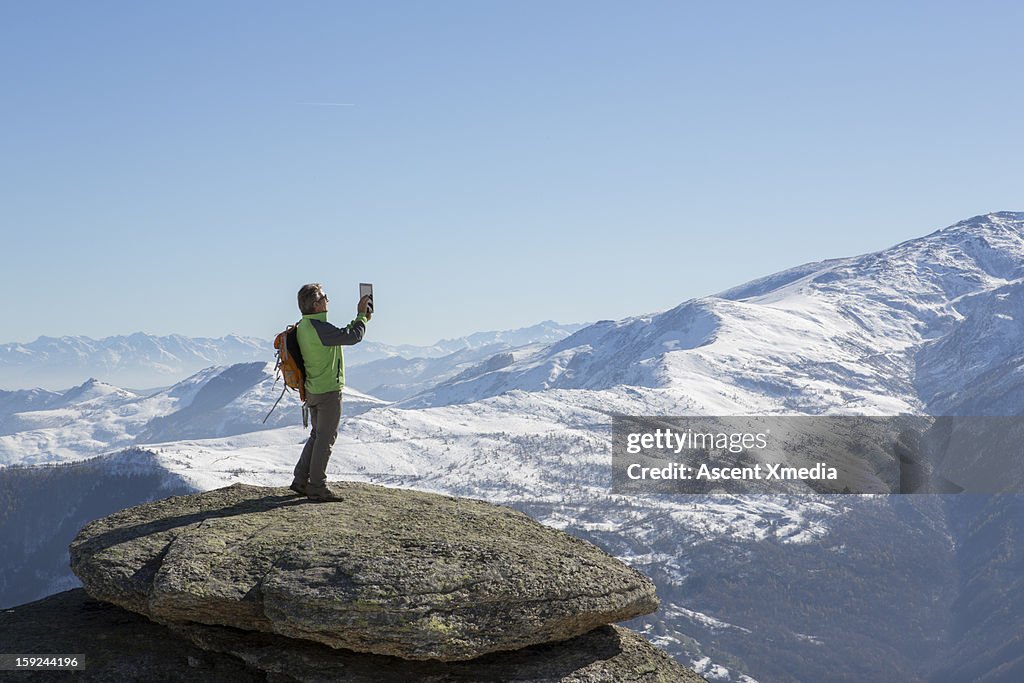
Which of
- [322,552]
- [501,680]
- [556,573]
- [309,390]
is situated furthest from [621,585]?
[309,390]

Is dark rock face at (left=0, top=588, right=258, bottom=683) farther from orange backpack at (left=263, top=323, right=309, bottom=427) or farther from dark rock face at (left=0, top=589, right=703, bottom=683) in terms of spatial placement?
orange backpack at (left=263, top=323, right=309, bottom=427)

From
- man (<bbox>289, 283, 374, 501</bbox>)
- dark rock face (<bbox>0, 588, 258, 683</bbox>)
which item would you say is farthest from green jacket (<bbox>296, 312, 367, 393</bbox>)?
dark rock face (<bbox>0, 588, 258, 683</bbox>)

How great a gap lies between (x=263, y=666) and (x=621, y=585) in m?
7.87

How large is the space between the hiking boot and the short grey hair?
467 cm

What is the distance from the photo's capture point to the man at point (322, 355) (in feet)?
74.0

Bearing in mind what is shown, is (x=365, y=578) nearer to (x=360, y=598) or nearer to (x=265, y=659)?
(x=360, y=598)

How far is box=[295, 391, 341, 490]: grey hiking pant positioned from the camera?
918 inches

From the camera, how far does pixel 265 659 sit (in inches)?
756

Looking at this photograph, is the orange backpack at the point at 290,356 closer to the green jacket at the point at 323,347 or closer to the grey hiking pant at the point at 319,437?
the green jacket at the point at 323,347

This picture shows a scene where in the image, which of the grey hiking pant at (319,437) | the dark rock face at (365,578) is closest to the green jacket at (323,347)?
the grey hiking pant at (319,437)

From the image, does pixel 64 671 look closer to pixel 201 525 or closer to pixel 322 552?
pixel 201 525

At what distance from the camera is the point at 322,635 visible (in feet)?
60.3

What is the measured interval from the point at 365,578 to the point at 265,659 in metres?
2.83

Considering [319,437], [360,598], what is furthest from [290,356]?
[360,598]
